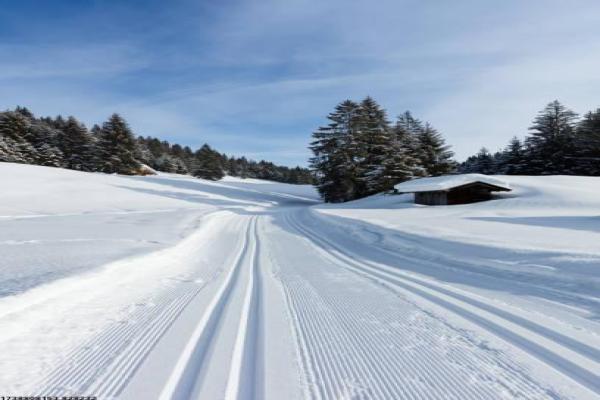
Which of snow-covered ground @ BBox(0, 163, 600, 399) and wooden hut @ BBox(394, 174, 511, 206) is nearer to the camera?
snow-covered ground @ BBox(0, 163, 600, 399)

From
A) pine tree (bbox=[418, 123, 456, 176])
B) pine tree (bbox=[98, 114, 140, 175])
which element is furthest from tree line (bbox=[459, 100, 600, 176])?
pine tree (bbox=[98, 114, 140, 175])

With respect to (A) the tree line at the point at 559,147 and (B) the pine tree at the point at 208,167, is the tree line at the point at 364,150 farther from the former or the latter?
(B) the pine tree at the point at 208,167

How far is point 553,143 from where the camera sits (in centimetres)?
4134

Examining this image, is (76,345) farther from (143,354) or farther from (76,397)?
(76,397)

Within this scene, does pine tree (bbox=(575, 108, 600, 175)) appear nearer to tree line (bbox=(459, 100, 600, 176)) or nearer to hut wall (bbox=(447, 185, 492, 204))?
tree line (bbox=(459, 100, 600, 176))

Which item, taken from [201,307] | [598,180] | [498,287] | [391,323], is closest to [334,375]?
[391,323]

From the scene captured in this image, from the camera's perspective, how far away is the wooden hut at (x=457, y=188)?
27016mm

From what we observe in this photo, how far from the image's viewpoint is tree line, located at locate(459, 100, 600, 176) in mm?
38812

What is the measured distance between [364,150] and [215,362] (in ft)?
128

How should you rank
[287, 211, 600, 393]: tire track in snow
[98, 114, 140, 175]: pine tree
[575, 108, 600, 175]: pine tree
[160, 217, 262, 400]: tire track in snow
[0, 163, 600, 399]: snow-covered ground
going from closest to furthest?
[160, 217, 262, 400]: tire track in snow
[0, 163, 600, 399]: snow-covered ground
[287, 211, 600, 393]: tire track in snow
[575, 108, 600, 175]: pine tree
[98, 114, 140, 175]: pine tree

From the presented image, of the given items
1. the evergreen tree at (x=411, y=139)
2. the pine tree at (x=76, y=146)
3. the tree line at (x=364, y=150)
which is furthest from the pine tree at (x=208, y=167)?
the evergreen tree at (x=411, y=139)

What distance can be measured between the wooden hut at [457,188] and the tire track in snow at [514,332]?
2319 cm

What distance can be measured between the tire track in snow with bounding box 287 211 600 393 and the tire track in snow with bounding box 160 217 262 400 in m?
2.41

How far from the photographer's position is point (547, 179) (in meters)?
30.1
